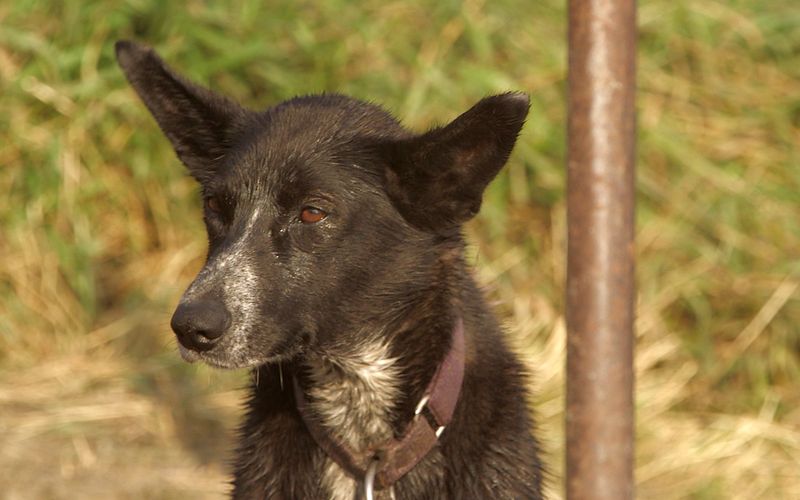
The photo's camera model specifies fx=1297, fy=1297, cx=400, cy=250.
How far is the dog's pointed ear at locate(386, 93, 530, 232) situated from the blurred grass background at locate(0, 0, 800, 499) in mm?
2613

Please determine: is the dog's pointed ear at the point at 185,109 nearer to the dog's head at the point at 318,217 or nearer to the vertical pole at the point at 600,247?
the dog's head at the point at 318,217

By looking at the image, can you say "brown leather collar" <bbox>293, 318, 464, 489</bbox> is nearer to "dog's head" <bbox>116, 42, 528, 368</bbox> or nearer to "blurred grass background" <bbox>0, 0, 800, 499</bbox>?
"dog's head" <bbox>116, 42, 528, 368</bbox>

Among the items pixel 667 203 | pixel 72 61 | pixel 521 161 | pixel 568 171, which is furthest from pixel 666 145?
pixel 568 171

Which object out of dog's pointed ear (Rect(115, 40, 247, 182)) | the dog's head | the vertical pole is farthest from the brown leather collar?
dog's pointed ear (Rect(115, 40, 247, 182))

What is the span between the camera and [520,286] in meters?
6.18

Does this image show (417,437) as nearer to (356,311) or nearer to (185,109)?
(356,311)

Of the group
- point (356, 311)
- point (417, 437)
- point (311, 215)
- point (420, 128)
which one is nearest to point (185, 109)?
point (311, 215)

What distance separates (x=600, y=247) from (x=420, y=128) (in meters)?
3.28

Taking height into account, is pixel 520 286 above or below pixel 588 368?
below

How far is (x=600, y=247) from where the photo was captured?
114 inches

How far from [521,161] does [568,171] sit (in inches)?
128

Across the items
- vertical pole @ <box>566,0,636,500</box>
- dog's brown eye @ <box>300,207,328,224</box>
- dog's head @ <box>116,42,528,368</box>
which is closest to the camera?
vertical pole @ <box>566,0,636,500</box>

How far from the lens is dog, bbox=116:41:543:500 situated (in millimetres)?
3174

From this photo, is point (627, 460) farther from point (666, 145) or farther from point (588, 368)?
point (666, 145)
